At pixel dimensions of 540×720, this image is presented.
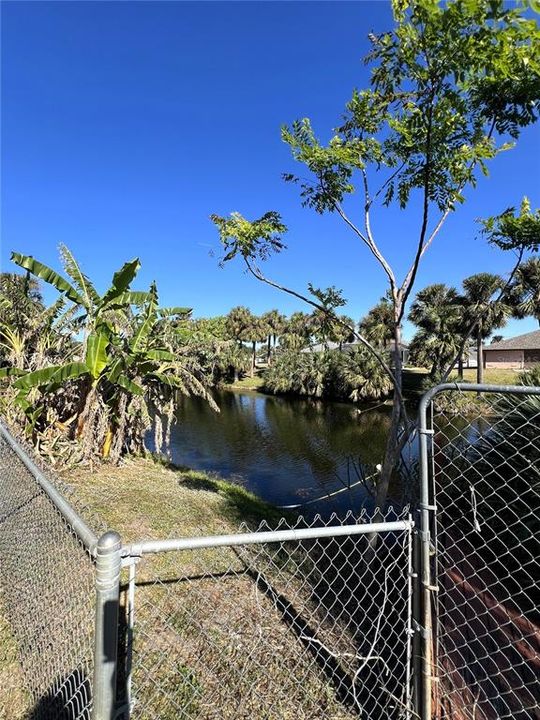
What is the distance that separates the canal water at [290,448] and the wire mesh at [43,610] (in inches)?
230

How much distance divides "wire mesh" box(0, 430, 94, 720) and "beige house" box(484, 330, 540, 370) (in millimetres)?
45860

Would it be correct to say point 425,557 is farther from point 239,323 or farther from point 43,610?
point 239,323

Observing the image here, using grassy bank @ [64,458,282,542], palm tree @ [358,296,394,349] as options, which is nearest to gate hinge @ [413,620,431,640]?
grassy bank @ [64,458,282,542]

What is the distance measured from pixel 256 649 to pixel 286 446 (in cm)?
1801

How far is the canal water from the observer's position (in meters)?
13.4

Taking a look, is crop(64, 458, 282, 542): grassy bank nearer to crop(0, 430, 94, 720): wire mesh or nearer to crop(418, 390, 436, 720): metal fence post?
crop(0, 430, 94, 720): wire mesh

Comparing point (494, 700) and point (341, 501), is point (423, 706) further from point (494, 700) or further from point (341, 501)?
point (341, 501)

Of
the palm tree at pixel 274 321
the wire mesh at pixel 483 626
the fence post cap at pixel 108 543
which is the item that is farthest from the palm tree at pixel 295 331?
the fence post cap at pixel 108 543

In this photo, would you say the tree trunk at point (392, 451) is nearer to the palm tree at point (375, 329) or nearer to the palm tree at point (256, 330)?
the palm tree at point (375, 329)

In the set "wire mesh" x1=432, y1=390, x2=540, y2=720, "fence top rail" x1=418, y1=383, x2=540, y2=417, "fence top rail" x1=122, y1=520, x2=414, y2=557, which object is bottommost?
"wire mesh" x1=432, y1=390, x2=540, y2=720

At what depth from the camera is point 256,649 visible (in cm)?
314

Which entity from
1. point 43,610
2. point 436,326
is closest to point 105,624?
point 43,610

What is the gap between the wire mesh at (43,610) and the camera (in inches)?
80.6

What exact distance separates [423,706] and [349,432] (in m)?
22.5
